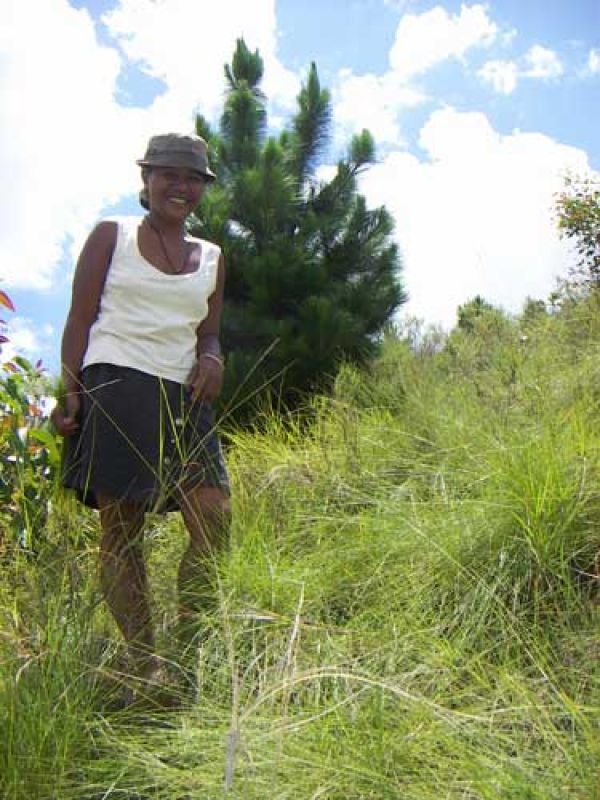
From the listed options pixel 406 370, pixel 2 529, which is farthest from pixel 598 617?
pixel 406 370

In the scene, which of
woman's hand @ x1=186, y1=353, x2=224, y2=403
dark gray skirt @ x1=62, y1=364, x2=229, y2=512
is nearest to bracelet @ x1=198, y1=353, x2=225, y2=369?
woman's hand @ x1=186, y1=353, x2=224, y2=403

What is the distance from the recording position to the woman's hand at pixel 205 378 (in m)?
2.73

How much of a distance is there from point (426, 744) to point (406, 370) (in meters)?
3.95

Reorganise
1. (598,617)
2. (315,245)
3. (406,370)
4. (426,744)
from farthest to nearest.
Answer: (315,245) < (406,370) < (598,617) < (426,744)

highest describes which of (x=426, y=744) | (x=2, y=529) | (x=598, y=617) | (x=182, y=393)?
(x=182, y=393)

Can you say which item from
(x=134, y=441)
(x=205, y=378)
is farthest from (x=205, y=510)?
(x=205, y=378)

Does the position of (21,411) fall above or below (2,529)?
above

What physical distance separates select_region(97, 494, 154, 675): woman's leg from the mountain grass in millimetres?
66

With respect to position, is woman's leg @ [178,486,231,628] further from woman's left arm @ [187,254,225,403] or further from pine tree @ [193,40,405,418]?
pine tree @ [193,40,405,418]

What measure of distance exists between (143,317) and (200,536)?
0.68 m

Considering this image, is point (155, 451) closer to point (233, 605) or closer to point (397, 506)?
point (233, 605)

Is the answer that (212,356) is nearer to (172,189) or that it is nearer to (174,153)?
(172,189)

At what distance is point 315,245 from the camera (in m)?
7.54

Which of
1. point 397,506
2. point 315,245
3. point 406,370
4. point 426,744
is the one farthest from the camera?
point 315,245
